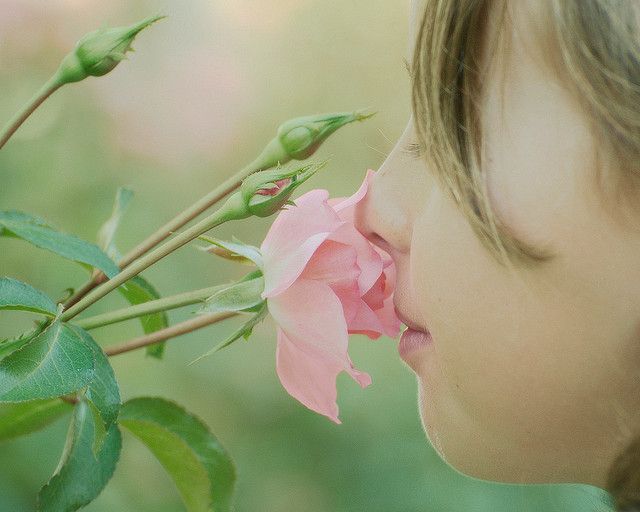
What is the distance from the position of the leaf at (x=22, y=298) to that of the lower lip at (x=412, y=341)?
0.23 meters

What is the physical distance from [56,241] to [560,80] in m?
0.29

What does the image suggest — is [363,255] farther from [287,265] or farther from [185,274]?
[185,274]

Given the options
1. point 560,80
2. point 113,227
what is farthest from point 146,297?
point 560,80

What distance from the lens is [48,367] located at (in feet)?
1.71

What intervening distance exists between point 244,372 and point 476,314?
39.8 inches

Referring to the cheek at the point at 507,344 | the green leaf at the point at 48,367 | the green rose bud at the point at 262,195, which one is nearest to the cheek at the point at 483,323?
the cheek at the point at 507,344

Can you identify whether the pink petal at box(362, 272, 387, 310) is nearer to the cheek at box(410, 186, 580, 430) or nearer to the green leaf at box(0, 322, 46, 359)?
the cheek at box(410, 186, 580, 430)

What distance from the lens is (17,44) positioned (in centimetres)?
151

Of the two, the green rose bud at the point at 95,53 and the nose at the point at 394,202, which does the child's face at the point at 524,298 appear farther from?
the green rose bud at the point at 95,53

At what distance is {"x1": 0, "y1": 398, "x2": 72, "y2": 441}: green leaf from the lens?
26.9 inches

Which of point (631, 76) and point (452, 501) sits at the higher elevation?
point (631, 76)

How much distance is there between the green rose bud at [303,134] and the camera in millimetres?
604

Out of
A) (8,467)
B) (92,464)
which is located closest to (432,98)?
(92,464)

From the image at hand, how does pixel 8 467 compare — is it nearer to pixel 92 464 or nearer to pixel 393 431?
pixel 393 431
